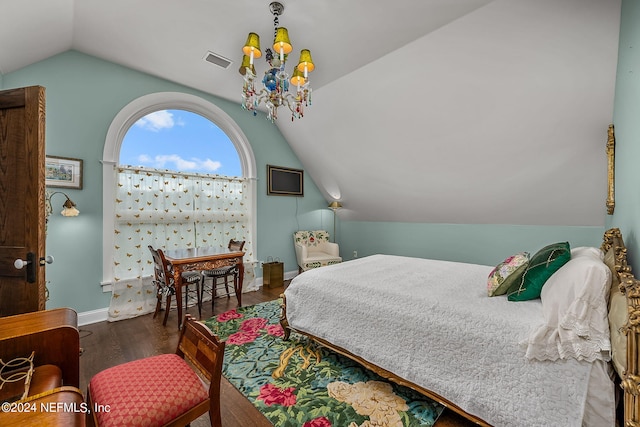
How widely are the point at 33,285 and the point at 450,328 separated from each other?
2.38 metres

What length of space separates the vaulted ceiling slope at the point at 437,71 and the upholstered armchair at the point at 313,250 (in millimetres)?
1905

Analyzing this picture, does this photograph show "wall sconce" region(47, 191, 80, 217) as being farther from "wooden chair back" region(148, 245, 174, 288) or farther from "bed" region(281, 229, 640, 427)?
"bed" region(281, 229, 640, 427)

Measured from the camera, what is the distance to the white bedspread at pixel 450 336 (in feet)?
4.10

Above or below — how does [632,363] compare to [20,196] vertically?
below

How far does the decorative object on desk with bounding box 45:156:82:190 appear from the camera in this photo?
2.68 metres

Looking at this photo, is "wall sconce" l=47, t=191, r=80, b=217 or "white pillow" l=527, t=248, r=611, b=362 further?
"wall sconce" l=47, t=191, r=80, b=217

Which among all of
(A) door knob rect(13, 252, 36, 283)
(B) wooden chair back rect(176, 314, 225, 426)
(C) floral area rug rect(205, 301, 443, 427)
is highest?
(A) door knob rect(13, 252, 36, 283)

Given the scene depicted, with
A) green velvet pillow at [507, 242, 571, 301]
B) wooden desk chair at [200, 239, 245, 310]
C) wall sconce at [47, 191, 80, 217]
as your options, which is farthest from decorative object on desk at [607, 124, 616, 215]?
wall sconce at [47, 191, 80, 217]

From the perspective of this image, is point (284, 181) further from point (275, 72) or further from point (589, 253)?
point (589, 253)

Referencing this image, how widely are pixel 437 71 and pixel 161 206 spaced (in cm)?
365

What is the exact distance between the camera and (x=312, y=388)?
1864 millimetres

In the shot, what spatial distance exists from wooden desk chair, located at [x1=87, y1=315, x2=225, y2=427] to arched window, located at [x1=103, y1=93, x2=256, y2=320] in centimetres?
246

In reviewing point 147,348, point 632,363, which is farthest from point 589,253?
point 147,348

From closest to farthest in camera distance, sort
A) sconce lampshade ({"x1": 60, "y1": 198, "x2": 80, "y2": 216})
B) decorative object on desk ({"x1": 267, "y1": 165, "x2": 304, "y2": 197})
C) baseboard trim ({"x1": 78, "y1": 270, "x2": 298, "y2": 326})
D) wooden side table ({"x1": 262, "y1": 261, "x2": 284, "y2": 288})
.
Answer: sconce lampshade ({"x1": 60, "y1": 198, "x2": 80, "y2": 216}) → baseboard trim ({"x1": 78, "y1": 270, "x2": 298, "y2": 326}) → wooden side table ({"x1": 262, "y1": 261, "x2": 284, "y2": 288}) → decorative object on desk ({"x1": 267, "y1": 165, "x2": 304, "y2": 197})
